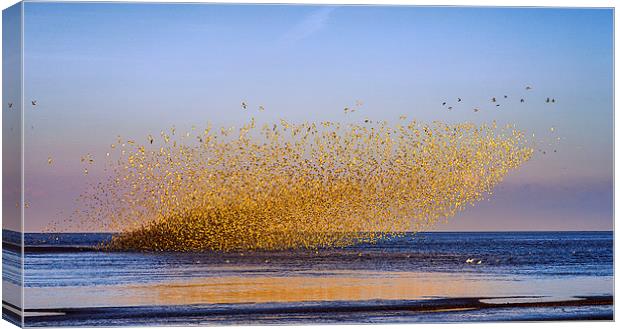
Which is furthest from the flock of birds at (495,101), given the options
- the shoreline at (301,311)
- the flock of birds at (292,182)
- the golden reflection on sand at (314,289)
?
the shoreline at (301,311)

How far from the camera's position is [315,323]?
11.8 m

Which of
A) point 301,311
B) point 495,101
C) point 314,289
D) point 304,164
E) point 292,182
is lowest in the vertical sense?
point 301,311

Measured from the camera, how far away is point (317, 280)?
1184 cm

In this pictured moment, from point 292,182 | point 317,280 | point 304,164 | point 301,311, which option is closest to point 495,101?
point 304,164

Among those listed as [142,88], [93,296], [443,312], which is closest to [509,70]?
[443,312]

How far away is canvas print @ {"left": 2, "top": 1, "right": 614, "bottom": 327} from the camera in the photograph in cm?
1157

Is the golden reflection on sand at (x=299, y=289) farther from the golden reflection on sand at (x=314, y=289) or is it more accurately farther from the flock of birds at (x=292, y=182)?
the flock of birds at (x=292, y=182)

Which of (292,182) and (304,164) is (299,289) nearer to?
(292,182)

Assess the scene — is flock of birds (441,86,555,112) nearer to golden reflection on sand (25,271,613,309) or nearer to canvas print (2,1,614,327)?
canvas print (2,1,614,327)

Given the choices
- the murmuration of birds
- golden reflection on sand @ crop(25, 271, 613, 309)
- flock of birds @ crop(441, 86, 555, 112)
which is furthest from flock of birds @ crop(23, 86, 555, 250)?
golden reflection on sand @ crop(25, 271, 613, 309)

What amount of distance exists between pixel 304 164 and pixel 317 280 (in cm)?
103

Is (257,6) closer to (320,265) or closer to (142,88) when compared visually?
(142,88)

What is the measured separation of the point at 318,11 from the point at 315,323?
265 cm

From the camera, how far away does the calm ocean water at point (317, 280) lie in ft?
38.0
